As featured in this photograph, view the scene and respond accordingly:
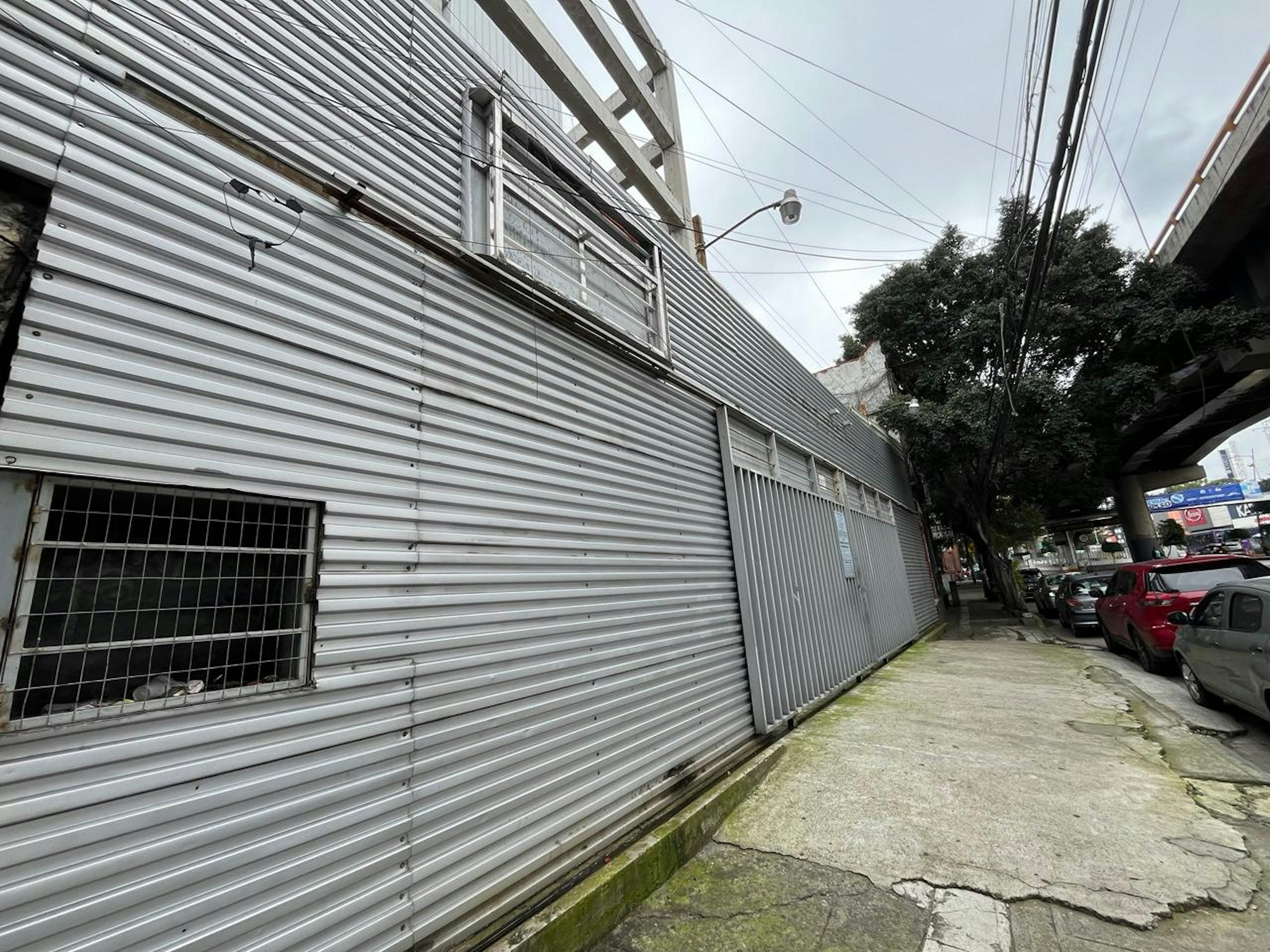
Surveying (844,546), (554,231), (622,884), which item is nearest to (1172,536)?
(844,546)

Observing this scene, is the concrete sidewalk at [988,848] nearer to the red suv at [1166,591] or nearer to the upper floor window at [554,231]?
the red suv at [1166,591]

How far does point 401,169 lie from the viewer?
10.5ft

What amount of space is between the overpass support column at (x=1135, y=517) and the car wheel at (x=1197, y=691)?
67.3ft

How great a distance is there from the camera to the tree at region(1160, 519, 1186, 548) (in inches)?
1580

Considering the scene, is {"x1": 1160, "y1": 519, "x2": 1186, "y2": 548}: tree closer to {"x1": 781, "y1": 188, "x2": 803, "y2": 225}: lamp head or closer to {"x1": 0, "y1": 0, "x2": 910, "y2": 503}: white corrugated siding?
{"x1": 781, "y1": 188, "x2": 803, "y2": 225}: lamp head

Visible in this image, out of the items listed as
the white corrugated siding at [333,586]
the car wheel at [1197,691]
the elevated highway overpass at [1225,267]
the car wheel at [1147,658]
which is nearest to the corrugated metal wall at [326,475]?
the white corrugated siding at [333,586]

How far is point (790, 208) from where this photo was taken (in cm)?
903

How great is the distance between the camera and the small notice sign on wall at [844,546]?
8719 millimetres

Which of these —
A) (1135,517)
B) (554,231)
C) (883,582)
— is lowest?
(883,582)

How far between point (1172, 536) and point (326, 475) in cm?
5686

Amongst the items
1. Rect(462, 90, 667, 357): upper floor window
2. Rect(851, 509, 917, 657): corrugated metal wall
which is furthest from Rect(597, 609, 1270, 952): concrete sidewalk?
Rect(462, 90, 667, 357): upper floor window

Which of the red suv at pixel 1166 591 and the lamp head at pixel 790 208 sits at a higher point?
the lamp head at pixel 790 208

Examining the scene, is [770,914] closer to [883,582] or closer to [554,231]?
[554,231]

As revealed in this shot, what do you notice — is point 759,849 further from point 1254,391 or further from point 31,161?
point 1254,391
